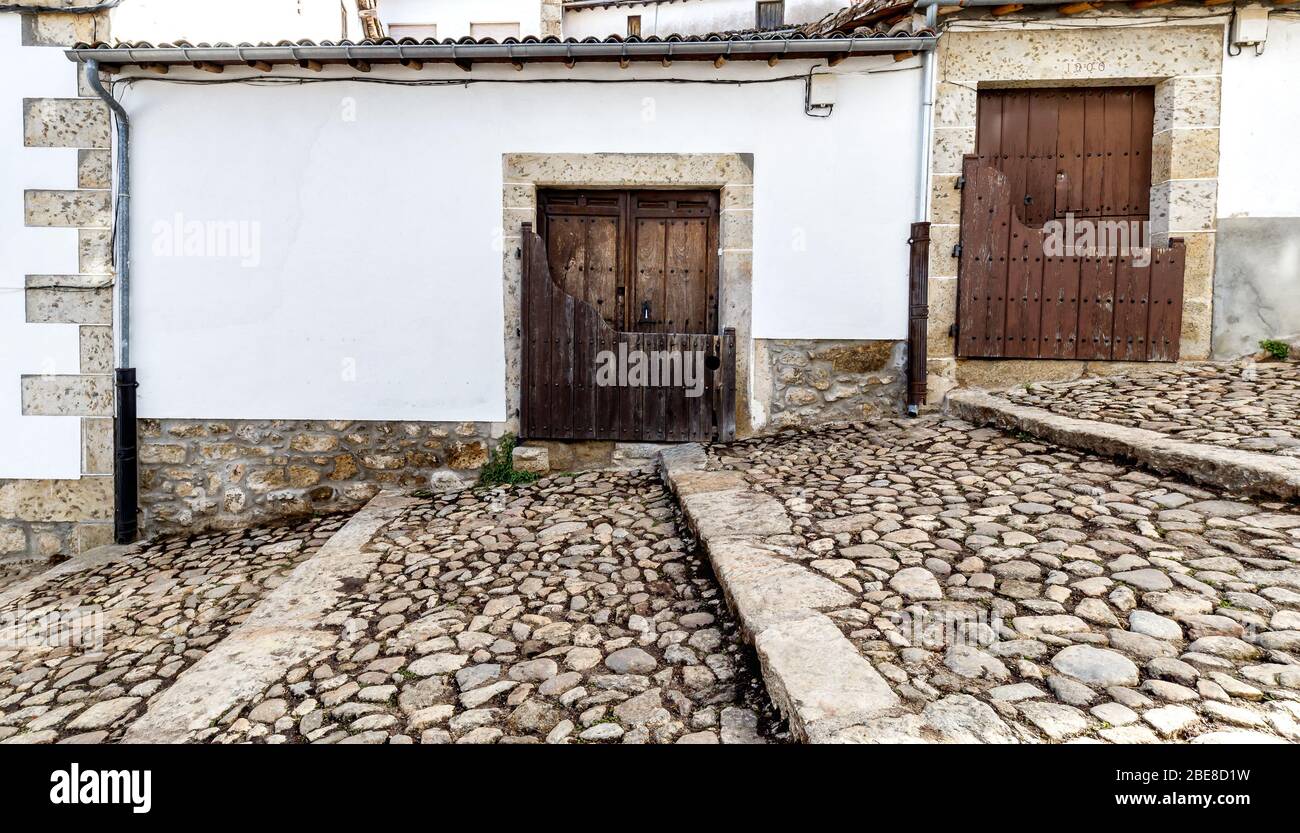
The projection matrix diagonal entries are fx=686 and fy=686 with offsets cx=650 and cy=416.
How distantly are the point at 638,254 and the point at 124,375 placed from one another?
356 cm

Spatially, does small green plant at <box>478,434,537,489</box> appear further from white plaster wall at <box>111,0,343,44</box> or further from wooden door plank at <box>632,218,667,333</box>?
white plaster wall at <box>111,0,343,44</box>

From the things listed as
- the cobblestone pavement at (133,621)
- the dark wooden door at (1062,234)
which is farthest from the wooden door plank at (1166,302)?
the cobblestone pavement at (133,621)

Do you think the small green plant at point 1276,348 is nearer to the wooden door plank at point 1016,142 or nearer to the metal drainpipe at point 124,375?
the wooden door plank at point 1016,142

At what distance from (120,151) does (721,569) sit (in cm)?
486

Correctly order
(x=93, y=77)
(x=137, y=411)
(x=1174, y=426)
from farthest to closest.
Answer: (x=137, y=411), (x=93, y=77), (x=1174, y=426)

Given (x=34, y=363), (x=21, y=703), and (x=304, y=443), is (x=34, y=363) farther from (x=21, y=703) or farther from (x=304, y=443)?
(x=21, y=703)

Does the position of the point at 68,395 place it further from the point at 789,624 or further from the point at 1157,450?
the point at 1157,450

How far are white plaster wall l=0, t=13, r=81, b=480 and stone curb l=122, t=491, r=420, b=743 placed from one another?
2723mm

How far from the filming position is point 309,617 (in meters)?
2.69

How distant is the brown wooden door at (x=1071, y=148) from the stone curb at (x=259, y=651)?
4.88 metres

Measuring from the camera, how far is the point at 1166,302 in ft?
15.4

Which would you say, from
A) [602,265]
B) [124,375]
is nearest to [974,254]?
[602,265]

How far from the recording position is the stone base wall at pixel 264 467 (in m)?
4.76

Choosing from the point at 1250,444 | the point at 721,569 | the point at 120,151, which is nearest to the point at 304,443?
the point at 120,151
